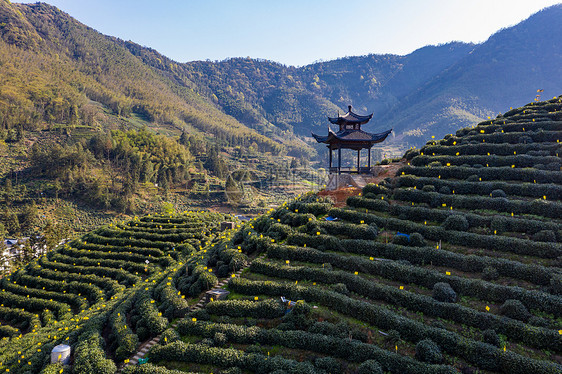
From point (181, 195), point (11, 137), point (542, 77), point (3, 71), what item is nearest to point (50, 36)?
point (3, 71)

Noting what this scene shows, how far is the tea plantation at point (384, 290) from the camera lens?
512 inches

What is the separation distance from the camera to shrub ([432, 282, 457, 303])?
14948 mm

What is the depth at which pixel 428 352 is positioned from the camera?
1199 centimetres

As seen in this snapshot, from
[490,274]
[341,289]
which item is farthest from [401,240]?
[341,289]

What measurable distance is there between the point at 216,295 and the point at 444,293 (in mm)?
12680

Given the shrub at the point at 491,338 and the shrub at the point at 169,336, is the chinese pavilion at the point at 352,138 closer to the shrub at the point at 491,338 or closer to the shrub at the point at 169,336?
the shrub at the point at 491,338

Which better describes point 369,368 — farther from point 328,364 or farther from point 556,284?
point 556,284

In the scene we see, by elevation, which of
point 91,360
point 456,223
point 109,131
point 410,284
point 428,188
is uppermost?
point 109,131

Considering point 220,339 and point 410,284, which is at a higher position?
point 410,284

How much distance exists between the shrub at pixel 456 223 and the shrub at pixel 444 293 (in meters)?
5.92

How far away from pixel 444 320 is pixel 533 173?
15.7 meters

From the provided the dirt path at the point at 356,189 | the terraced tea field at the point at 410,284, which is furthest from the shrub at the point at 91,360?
the dirt path at the point at 356,189

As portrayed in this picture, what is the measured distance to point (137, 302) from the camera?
75.9ft

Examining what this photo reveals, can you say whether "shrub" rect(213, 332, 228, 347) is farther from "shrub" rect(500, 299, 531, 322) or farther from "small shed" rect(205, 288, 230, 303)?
"shrub" rect(500, 299, 531, 322)
